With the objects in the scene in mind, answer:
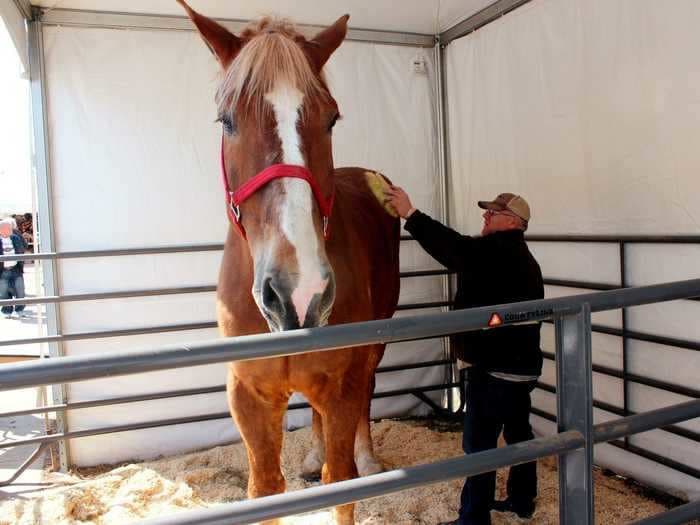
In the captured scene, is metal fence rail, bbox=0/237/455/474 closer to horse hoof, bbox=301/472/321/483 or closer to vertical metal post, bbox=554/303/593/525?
horse hoof, bbox=301/472/321/483

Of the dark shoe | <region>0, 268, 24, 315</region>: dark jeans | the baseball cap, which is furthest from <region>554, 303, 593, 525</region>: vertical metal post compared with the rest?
<region>0, 268, 24, 315</region>: dark jeans

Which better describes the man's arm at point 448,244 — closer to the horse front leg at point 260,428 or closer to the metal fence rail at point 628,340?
the horse front leg at point 260,428

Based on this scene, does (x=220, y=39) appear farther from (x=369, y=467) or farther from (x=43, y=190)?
(x=369, y=467)

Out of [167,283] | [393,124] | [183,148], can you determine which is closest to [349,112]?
[393,124]

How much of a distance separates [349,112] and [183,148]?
1166 millimetres

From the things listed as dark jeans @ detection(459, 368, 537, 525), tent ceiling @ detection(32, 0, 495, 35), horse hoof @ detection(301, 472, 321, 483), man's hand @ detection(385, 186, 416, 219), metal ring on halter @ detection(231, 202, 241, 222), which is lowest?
horse hoof @ detection(301, 472, 321, 483)

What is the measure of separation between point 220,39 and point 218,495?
7.59ft

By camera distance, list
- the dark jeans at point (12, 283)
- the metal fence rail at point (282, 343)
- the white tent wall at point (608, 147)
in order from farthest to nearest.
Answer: the dark jeans at point (12, 283)
the white tent wall at point (608, 147)
the metal fence rail at point (282, 343)

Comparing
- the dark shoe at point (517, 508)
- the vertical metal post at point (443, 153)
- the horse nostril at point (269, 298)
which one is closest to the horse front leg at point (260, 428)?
the horse nostril at point (269, 298)

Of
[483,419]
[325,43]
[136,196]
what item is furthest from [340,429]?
[136,196]

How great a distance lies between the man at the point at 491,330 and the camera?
7.06 feet

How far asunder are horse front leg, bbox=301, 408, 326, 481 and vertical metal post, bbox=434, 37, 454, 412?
1255mm

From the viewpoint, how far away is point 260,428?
74.9 inches

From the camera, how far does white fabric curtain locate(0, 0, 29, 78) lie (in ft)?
9.03
